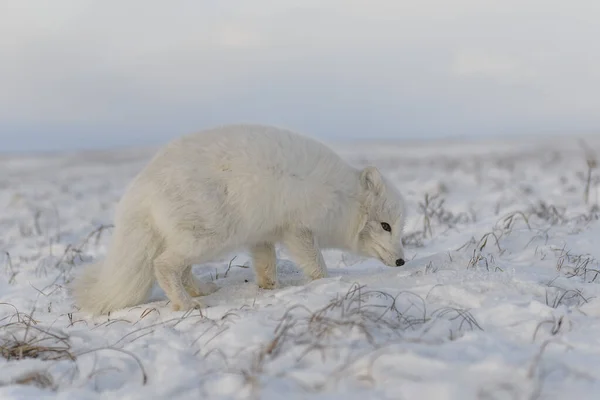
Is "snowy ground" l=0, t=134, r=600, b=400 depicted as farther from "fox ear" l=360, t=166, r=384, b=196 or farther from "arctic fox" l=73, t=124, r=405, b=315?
"fox ear" l=360, t=166, r=384, b=196

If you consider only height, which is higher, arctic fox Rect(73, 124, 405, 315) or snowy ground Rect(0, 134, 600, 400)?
arctic fox Rect(73, 124, 405, 315)

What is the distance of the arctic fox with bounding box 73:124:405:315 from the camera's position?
4.39 meters

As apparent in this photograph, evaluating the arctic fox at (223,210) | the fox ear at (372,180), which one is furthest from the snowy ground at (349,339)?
the fox ear at (372,180)

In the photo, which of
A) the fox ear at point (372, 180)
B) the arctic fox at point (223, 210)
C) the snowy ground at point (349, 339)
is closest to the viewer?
the snowy ground at point (349, 339)

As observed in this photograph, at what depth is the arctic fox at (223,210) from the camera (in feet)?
14.4

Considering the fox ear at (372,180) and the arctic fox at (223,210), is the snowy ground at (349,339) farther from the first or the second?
the fox ear at (372,180)

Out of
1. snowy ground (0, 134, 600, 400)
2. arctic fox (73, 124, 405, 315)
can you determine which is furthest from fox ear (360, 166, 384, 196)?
snowy ground (0, 134, 600, 400)

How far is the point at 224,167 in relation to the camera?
4.49 metres

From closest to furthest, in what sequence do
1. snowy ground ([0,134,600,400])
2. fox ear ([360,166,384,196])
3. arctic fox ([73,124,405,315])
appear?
snowy ground ([0,134,600,400]) < arctic fox ([73,124,405,315]) < fox ear ([360,166,384,196])

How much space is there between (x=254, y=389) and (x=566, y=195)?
9719 mm

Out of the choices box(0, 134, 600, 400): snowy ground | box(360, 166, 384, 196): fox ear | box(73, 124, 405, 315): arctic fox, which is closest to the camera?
box(0, 134, 600, 400): snowy ground

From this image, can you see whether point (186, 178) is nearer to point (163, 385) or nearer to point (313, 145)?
point (313, 145)

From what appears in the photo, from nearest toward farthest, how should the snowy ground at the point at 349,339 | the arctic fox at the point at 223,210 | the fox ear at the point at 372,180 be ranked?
1. the snowy ground at the point at 349,339
2. the arctic fox at the point at 223,210
3. the fox ear at the point at 372,180

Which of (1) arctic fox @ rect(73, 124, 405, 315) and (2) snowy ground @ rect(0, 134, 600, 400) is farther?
(1) arctic fox @ rect(73, 124, 405, 315)
